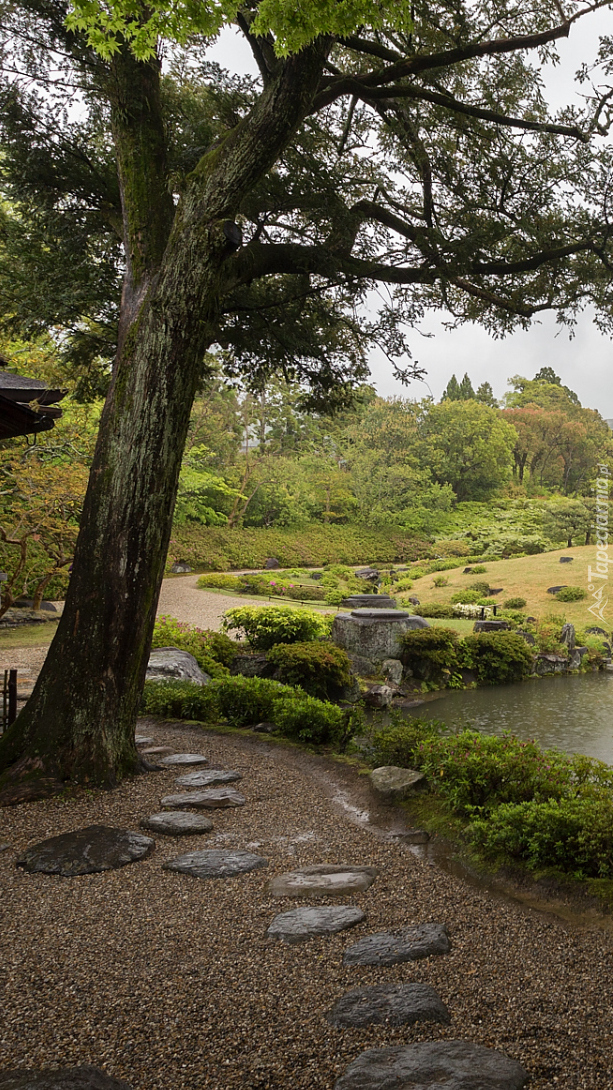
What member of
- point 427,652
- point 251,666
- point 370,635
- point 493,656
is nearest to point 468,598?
point 493,656

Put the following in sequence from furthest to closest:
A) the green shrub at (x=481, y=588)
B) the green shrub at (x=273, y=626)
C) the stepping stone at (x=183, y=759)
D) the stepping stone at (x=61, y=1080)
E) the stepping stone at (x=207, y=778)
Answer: the green shrub at (x=481, y=588) → the green shrub at (x=273, y=626) → the stepping stone at (x=183, y=759) → the stepping stone at (x=207, y=778) → the stepping stone at (x=61, y=1080)

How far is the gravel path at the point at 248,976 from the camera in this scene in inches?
68.7

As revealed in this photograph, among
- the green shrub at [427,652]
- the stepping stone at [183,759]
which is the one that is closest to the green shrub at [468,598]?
the green shrub at [427,652]

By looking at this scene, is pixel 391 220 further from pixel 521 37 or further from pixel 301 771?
pixel 301 771

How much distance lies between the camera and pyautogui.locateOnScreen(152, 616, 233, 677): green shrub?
901 cm

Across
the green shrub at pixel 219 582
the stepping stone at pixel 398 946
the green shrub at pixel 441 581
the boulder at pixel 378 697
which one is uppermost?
the green shrub at pixel 441 581

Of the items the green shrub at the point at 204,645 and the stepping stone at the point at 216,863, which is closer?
the stepping stone at the point at 216,863

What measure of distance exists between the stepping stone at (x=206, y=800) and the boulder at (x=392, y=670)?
6922 millimetres

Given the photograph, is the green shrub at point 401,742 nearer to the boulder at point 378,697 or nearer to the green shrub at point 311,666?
the green shrub at point 311,666

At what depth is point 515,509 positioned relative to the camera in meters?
30.6

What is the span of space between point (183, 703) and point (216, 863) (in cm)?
334

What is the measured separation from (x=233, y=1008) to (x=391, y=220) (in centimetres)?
578

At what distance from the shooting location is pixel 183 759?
486cm

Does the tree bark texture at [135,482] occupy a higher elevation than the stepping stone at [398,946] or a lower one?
higher
